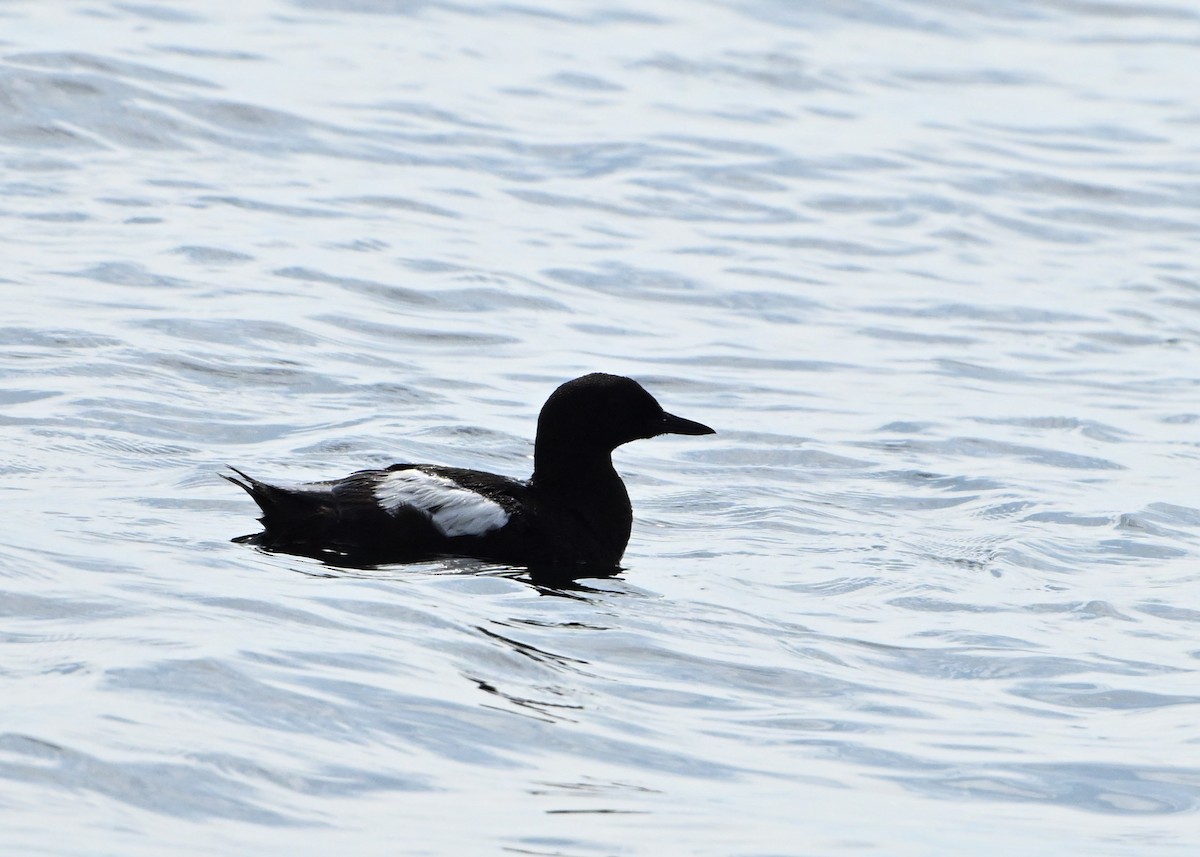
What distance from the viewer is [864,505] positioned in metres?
9.39

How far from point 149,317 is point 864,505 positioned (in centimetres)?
470

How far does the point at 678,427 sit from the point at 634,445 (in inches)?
82.7

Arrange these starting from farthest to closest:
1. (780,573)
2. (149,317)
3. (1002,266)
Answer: (1002,266), (149,317), (780,573)

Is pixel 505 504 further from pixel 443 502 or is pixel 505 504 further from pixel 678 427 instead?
pixel 678 427

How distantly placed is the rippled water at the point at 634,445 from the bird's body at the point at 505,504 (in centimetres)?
24

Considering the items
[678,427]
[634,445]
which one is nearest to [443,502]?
[678,427]

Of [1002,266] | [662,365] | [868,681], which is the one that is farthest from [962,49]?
[868,681]

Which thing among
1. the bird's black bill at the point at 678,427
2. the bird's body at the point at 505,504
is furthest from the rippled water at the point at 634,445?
the bird's black bill at the point at 678,427

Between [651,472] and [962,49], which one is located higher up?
[962,49]

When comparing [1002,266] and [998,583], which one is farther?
[1002,266]

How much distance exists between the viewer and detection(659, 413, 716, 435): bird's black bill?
864cm

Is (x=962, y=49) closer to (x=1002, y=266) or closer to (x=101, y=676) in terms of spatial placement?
(x=1002, y=266)

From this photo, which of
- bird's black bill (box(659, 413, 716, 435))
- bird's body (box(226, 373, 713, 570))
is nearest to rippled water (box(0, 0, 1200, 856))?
bird's body (box(226, 373, 713, 570))

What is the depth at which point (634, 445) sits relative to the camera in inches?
424
